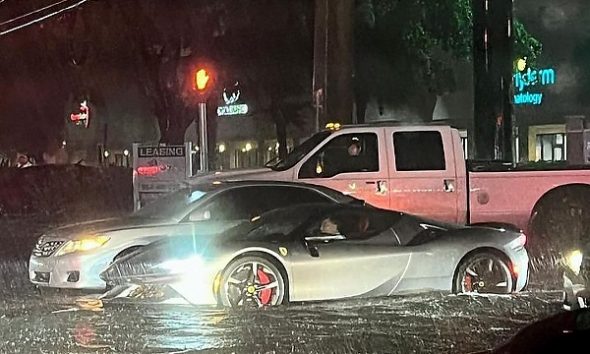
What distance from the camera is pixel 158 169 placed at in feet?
62.5

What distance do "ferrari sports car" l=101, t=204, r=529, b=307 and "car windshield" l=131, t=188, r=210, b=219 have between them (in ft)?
2.74

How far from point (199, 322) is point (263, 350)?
164cm

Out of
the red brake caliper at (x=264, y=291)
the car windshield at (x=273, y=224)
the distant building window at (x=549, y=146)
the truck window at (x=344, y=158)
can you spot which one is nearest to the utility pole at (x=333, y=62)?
the truck window at (x=344, y=158)

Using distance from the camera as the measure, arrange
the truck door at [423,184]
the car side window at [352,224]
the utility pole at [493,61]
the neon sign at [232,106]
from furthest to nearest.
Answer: the neon sign at [232,106] → the utility pole at [493,61] → the truck door at [423,184] → the car side window at [352,224]

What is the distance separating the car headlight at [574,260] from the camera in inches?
521

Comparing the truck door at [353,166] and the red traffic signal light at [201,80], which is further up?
the red traffic signal light at [201,80]

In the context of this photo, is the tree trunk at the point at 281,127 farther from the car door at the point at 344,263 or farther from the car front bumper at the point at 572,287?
the car door at the point at 344,263

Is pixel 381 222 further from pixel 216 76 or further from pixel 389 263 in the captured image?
pixel 216 76

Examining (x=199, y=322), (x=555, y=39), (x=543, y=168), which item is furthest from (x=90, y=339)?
(x=555, y=39)

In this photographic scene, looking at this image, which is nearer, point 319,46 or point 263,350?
point 263,350

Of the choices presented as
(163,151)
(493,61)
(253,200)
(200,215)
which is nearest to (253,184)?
(253,200)

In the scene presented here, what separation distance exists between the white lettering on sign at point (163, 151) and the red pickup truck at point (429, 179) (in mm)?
4221

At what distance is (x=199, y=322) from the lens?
420 inches

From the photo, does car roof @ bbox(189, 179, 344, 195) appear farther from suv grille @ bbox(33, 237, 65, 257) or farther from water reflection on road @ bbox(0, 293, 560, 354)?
water reflection on road @ bbox(0, 293, 560, 354)
